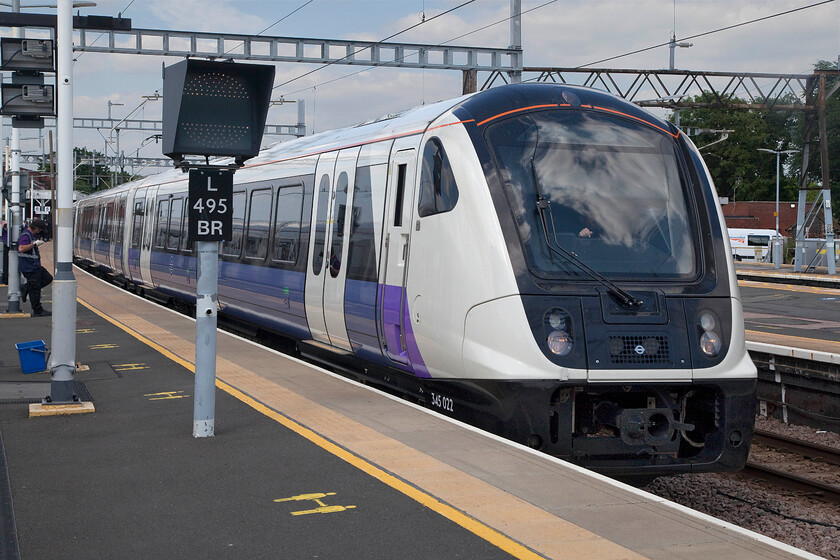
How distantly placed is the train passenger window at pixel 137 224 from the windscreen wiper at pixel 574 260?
1845 centimetres

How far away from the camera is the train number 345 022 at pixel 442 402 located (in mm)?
8594

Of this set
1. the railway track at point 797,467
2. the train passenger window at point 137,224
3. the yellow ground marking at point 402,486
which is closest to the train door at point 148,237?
the train passenger window at point 137,224

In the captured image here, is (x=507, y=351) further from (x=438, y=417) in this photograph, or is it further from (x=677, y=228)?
(x=677, y=228)

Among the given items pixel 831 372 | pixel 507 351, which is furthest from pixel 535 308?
pixel 831 372

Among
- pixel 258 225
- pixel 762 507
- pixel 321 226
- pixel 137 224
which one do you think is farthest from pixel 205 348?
pixel 137 224

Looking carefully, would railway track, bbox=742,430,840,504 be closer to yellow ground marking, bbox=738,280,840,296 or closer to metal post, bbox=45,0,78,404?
Answer: metal post, bbox=45,0,78,404

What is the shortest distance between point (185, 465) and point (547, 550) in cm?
287

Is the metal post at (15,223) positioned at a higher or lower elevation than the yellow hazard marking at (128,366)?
higher

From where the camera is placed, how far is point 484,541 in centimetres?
509

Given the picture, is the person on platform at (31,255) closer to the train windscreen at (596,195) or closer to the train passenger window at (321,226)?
→ the train passenger window at (321,226)

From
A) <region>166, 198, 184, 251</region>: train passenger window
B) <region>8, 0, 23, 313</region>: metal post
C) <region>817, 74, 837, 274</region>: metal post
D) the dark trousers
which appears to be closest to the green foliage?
<region>817, 74, 837, 274</region>: metal post

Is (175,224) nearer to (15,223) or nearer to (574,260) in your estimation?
(15,223)

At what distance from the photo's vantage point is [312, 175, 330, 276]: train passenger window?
460 inches

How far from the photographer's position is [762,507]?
8641 mm
